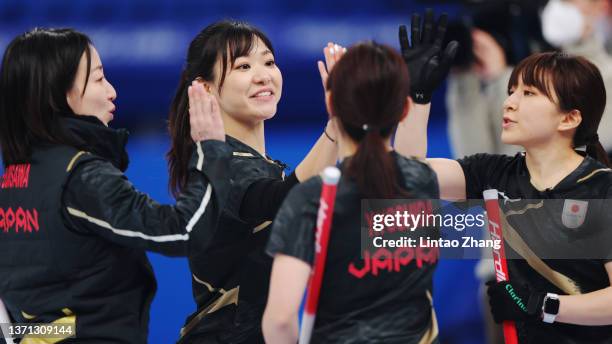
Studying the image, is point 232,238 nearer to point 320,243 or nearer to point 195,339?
point 195,339

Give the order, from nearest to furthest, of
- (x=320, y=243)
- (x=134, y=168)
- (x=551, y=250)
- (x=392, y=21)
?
(x=320, y=243) < (x=551, y=250) < (x=134, y=168) < (x=392, y=21)

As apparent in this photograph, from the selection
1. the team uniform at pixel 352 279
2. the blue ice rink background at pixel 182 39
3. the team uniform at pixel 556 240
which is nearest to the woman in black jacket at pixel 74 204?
the team uniform at pixel 352 279

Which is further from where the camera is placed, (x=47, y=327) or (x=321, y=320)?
(x=47, y=327)

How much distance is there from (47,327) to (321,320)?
58cm

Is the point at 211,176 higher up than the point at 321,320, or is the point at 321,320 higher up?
the point at 211,176

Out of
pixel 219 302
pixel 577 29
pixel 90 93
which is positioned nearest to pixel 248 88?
pixel 90 93

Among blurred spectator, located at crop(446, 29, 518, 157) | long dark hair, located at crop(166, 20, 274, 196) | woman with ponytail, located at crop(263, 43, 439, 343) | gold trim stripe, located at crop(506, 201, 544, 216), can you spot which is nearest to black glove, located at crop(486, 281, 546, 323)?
gold trim stripe, located at crop(506, 201, 544, 216)

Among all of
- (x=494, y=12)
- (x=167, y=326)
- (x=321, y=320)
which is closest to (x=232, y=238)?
(x=321, y=320)

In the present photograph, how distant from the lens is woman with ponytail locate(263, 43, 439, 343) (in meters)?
1.75

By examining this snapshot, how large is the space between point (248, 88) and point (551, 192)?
77 cm

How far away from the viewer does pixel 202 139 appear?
203 centimetres

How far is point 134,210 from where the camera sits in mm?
1905

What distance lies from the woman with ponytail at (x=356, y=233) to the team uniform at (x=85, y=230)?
0.27m

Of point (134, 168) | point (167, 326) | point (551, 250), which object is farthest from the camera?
point (134, 168)
